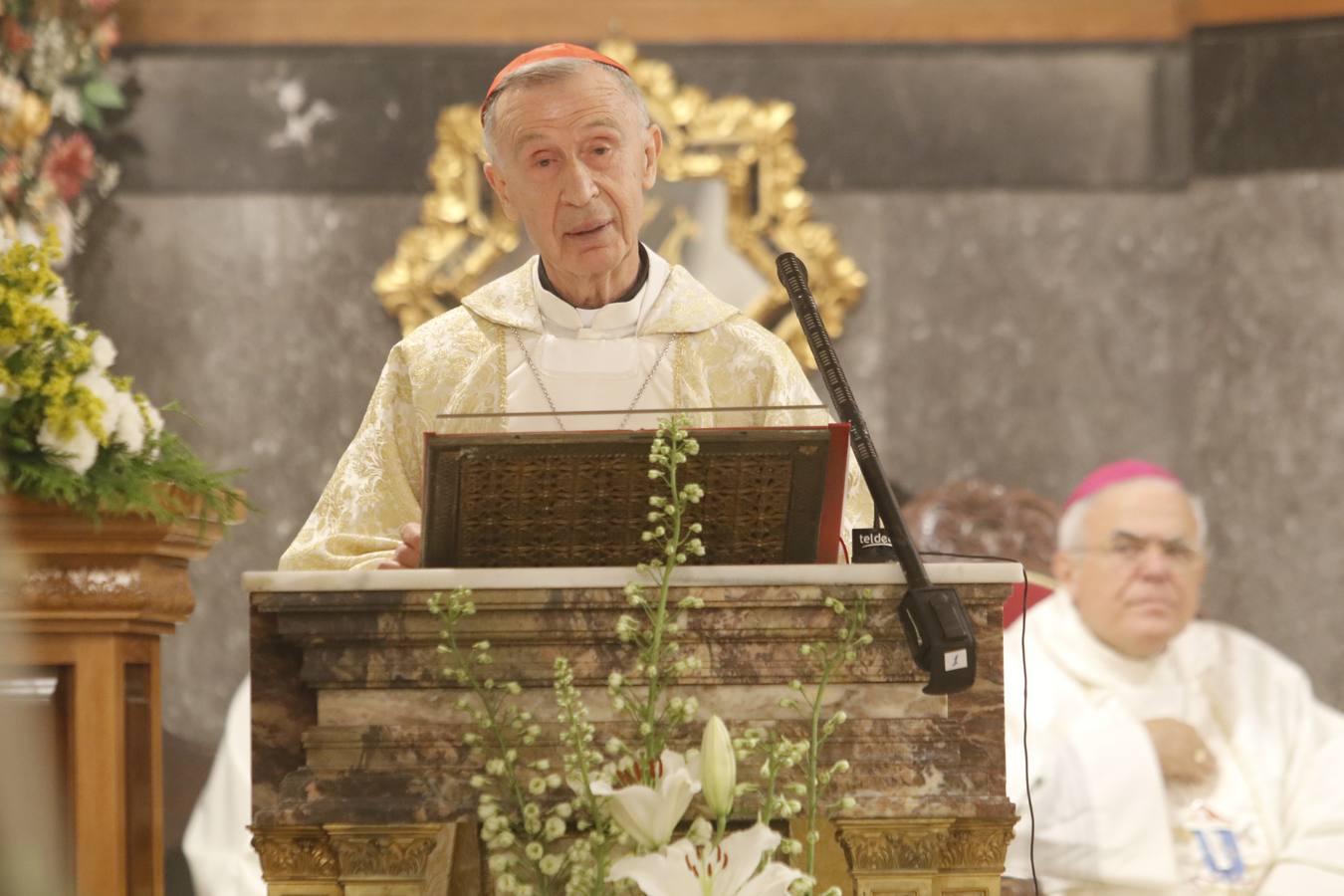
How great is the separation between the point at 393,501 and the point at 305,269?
3544 mm

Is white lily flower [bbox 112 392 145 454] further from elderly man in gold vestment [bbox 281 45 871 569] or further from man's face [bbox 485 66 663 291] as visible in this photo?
Answer: man's face [bbox 485 66 663 291]

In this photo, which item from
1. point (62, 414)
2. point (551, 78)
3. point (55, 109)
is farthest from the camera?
point (55, 109)

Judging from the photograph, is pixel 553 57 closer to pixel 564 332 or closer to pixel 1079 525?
pixel 564 332

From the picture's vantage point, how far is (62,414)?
2.67 m

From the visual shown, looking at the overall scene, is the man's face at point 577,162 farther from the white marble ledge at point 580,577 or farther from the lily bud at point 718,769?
the lily bud at point 718,769

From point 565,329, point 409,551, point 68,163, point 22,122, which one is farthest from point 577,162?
point 68,163

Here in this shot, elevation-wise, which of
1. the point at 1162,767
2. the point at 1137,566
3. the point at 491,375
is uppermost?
the point at 491,375

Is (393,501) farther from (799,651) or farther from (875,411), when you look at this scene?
(875,411)

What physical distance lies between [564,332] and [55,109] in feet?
11.6

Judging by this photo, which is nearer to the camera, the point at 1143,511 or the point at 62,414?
the point at 62,414

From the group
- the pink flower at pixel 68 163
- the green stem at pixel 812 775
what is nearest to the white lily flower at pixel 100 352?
the green stem at pixel 812 775

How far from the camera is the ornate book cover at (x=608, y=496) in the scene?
1986mm

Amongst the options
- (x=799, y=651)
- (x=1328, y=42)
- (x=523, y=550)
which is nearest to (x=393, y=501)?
(x=523, y=550)

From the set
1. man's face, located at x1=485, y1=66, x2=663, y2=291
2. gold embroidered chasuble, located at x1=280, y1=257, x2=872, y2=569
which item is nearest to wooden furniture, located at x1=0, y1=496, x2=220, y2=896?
gold embroidered chasuble, located at x1=280, y1=257, x2=872, y2=569
